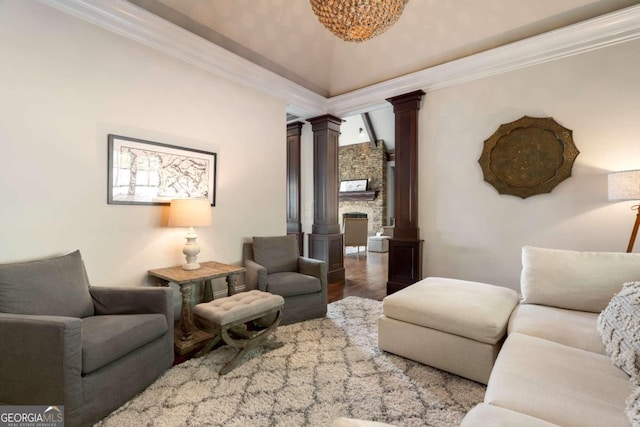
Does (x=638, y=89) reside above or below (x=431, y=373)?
above

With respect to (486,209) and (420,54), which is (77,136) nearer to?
(420,54)

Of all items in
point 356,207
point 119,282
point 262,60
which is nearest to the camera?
point 119,282

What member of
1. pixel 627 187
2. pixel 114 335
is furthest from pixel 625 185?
pixel 114 335

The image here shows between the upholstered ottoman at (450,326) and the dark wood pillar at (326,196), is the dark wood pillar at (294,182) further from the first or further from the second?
the upholstered ottoman at (450,326)

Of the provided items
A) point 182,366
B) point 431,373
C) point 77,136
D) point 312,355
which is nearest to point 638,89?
point 431,373

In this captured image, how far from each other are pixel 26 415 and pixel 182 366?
0.83m

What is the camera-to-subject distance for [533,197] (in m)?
3.30

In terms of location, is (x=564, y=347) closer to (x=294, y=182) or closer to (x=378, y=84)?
(x=378, y=84)

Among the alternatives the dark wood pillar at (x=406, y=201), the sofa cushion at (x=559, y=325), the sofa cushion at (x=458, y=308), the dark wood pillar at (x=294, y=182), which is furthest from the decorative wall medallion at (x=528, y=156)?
the dark wood pillar at (x=294, y=182)

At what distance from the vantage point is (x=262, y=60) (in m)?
3.81

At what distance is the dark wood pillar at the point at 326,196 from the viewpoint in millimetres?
4945

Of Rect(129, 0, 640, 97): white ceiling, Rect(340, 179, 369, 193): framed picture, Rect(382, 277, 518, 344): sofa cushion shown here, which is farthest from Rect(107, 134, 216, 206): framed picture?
Rect(340, 179, 369, 193): framed picture

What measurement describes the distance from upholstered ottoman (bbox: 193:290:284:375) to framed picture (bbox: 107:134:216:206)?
1.29 metres

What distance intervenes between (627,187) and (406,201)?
7.03 feet
